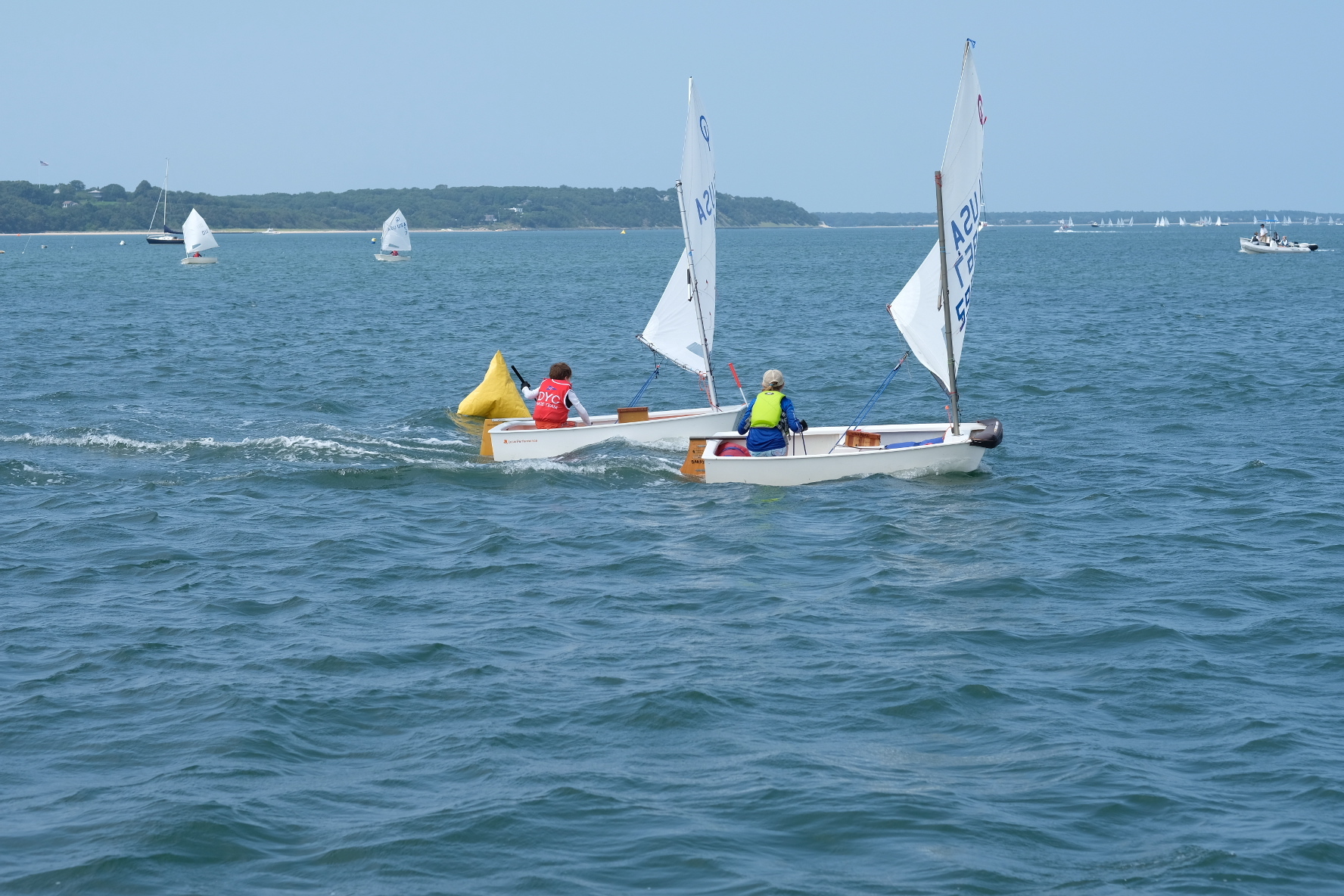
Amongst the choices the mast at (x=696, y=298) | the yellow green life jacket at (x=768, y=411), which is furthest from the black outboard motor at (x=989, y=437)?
the mast at (x=696, y=298)

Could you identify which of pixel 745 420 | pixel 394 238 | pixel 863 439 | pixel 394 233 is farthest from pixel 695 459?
pixel 394 238

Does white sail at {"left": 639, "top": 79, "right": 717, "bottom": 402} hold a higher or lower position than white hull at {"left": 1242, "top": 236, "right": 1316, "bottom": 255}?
lower

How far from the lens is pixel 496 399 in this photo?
65.5 feet

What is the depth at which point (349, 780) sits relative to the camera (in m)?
8.25

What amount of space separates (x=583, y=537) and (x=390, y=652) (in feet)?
13.9

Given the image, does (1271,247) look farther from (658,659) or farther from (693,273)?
(658,659)

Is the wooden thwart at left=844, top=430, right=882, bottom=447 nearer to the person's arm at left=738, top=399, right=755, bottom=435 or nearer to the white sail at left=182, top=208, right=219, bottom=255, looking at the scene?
the person's arm at left=738, top=399, right=755, bottom=435

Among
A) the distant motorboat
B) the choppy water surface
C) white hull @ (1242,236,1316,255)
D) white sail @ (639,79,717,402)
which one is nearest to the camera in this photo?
the choppy water surface

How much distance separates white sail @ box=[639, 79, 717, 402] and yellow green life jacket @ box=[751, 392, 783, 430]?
2771 millimetres

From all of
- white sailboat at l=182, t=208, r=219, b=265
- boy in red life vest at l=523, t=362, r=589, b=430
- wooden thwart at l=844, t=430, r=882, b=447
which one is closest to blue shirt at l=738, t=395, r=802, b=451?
wooden thwart at l=844, t=430, r=882, b=447

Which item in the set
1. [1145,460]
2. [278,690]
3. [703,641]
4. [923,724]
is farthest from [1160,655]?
[1145,460]

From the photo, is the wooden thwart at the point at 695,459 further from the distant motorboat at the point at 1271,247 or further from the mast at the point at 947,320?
the distant motorboat at the point at 1271,247

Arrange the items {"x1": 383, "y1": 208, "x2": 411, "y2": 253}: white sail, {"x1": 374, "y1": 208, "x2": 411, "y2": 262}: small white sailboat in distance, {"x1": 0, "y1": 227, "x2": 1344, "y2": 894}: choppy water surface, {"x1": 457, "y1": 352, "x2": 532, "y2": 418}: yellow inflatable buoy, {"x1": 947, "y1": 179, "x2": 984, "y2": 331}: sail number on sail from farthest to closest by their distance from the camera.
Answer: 1. {"x1": 383, "y1": 208, "x2": 411, "y2": 253}: white sail
2. {"x1": 374, "y1": 208, "x2": 411, "y2": 262}: small white sailboat in distance
3. {"x1": 457, "y1": 352, "x2": 532, "y2": 418}: yellow inflatable buoy
4. {"x1": 947, "y1": 179, "x2": 984, "y2": 331}: sail number on sail
5. {"x1": 0, "y1": 227, "x2": 1344, "y2": 894}: choppy water surface

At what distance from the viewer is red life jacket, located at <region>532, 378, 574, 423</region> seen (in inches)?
723
